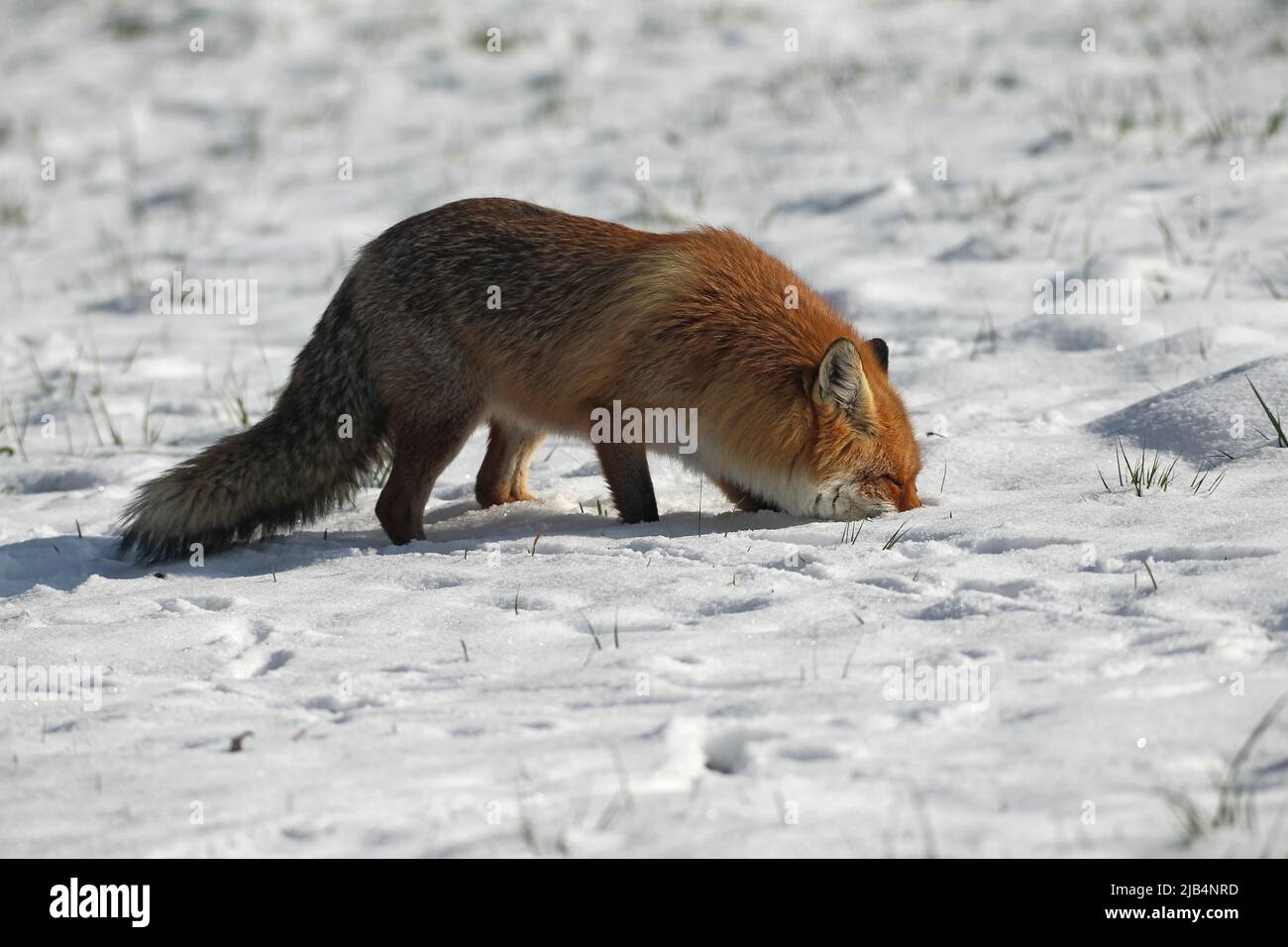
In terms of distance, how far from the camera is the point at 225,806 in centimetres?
296

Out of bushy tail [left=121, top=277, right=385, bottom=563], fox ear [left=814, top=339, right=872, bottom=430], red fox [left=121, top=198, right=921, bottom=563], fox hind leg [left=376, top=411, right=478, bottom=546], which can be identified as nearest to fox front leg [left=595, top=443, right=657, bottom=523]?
red fox [left=121, top=198, right=921, bottom=563]

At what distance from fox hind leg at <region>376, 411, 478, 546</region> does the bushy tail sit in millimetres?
198

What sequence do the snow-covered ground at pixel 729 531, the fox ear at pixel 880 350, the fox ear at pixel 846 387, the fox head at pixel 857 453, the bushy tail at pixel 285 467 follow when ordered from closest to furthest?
the snow-covered ground at pixel 729 531, the fox ear at pixel 846 387, the fox head at pixel 857 453, the bushy tail at pixel 285 467, the fox ear at pixel 880 350

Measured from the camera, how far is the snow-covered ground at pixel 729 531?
9.52 feet

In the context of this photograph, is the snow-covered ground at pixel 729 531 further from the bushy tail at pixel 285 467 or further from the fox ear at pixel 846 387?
the fox ear at pixel 846 387

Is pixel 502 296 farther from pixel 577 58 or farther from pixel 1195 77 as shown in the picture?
pixel 577 58

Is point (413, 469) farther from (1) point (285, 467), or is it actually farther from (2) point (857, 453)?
(2) point (857, 453)

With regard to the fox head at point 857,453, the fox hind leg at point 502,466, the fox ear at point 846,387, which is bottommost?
the fox hind leg at point 502,466

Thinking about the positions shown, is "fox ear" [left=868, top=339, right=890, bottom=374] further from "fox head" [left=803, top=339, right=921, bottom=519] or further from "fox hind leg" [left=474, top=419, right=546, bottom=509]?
"fox hind leg" [left=474, top=419, right=546, bottom=509]

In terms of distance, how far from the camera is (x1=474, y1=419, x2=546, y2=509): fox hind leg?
6324mm

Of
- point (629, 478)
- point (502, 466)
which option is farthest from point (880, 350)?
point (502, 466)

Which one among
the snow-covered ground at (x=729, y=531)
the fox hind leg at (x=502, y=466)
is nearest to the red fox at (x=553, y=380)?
the fox hind leg at (x=502, y=466)

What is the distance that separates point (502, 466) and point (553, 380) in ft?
2.42
